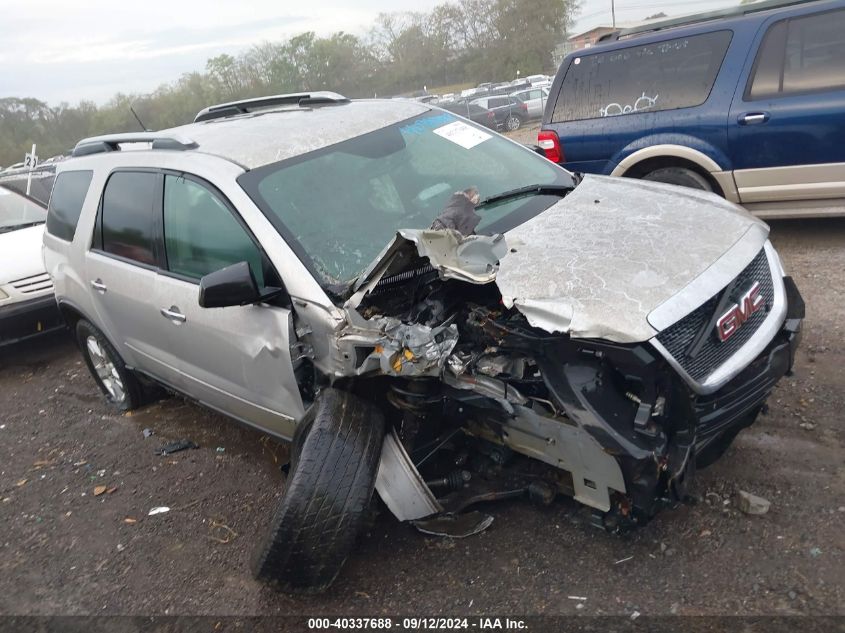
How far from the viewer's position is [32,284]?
620 cm

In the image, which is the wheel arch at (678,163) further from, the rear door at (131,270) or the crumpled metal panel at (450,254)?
the rear door at (131,270)

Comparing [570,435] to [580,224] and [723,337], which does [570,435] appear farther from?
[580,224]

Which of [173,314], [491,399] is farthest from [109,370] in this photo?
[491,399]

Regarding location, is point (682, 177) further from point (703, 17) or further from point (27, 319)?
point (27, 319)

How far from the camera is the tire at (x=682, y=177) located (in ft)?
17.5

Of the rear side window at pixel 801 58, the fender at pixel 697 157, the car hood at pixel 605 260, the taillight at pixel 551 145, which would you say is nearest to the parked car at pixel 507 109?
the taillight at pixel 551 145

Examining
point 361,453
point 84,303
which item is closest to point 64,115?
point 84,303

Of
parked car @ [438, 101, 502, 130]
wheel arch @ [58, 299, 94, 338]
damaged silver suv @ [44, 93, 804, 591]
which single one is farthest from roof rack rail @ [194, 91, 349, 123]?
parked car @ [438, 101, 502, 130]

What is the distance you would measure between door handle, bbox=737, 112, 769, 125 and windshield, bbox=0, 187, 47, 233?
7.02 m

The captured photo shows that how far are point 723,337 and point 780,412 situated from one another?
3.86ft

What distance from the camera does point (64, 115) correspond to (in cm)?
3281

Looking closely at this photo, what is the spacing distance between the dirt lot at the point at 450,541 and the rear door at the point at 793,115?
91 cm

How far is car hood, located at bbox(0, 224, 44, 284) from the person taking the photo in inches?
245

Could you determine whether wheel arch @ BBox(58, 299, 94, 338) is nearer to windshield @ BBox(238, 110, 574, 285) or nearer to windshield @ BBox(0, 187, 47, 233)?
windshield @ BBox(238, 110, 574, 285)
